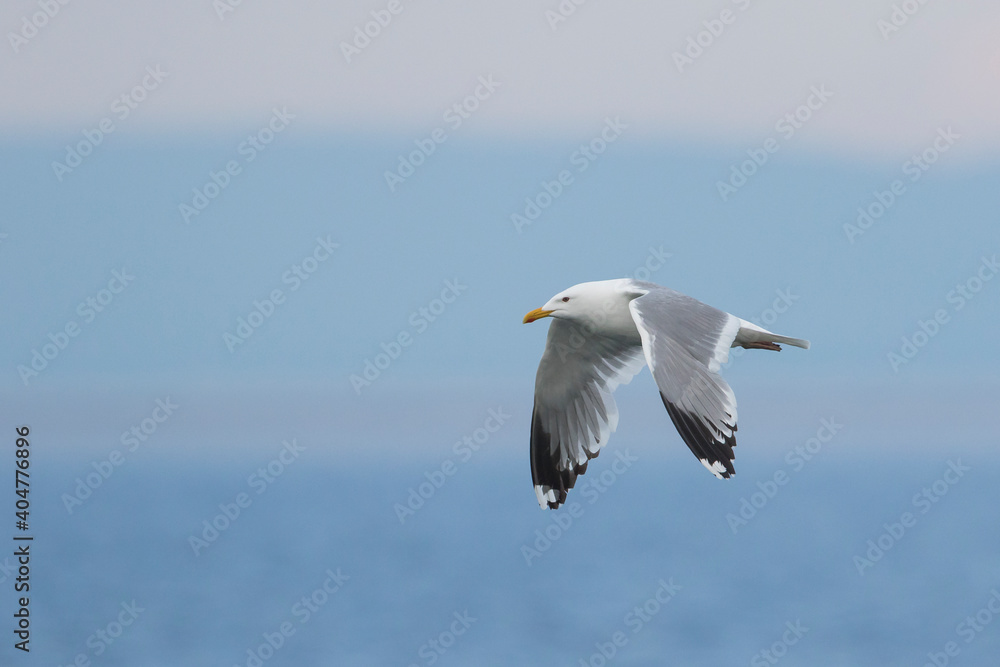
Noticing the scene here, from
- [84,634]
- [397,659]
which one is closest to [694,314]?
[397,659]

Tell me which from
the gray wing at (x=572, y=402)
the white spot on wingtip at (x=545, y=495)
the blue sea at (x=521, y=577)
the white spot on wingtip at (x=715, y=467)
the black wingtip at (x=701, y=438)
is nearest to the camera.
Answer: the white spot on wingtip at (x=715, y=467)

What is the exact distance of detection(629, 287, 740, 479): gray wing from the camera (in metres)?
5.85

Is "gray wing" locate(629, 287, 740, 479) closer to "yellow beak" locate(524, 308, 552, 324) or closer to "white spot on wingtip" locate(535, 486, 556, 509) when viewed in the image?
"yellow beak" locate(524, 308, 552, 324)

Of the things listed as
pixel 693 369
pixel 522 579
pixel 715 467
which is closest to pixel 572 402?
pixel 693 369

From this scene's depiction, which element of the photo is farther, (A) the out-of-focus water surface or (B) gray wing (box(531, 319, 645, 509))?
(A) the out-of-focus water surface

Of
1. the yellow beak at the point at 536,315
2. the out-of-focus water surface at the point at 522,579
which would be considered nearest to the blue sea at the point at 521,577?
the out-of-focus water surface at the point at 522,579

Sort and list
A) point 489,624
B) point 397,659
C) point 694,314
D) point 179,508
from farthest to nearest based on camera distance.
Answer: point 179,508
point 489,624
point 397,659
point 694,314

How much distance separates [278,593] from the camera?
2797cm

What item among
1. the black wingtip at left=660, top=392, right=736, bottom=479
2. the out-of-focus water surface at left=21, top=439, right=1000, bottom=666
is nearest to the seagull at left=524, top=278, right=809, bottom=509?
the black wingtip at left=660, top=392, right=736, bottom=479

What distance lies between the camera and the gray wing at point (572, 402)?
802 centimetres

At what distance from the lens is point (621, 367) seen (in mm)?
8094

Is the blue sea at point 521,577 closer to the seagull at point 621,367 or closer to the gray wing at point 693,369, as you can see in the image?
the seagull at point 621,367

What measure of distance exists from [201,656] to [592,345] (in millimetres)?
15853

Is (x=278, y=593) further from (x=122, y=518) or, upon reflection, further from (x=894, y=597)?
(x=122, y=518)
